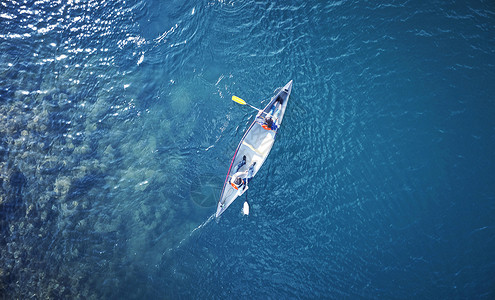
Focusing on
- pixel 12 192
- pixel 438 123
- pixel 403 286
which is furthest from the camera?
pixel 12 192

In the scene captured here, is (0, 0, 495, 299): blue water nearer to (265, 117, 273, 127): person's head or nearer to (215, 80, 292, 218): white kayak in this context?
(215, 80, 292, 218): white kayak

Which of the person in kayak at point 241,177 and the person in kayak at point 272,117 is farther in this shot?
the person in kayak at point 272,117

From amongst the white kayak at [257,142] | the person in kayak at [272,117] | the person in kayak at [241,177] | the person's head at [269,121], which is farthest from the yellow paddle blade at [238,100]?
the person in kayak at [241,177]

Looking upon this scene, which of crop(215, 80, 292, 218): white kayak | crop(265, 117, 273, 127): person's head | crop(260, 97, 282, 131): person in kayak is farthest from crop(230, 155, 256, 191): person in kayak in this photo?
crop(265, 117, 273, 127): person's head

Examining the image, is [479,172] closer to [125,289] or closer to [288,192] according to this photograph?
[288,192]

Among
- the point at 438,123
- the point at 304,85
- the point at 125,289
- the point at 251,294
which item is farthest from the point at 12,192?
the point at 438,123

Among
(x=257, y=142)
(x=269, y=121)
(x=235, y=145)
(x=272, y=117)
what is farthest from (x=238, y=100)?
(x=257, y=142)

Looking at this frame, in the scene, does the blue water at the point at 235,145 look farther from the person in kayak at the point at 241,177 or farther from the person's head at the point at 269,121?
the person's head at the point at 269,121
